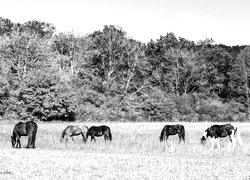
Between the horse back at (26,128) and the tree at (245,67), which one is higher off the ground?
the tree at (245,67)

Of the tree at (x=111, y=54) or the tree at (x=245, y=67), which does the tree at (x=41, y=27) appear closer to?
the tree at (x=111, y=54)

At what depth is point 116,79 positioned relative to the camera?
245 ft

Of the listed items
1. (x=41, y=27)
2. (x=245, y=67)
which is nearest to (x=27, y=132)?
(x=245, y=67)

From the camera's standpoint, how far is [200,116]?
2601 inches

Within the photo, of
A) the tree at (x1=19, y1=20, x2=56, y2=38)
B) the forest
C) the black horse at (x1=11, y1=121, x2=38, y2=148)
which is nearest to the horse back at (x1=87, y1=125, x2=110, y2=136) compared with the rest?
the black horse at (x1=11, y1=121, x2=38, y2=148)

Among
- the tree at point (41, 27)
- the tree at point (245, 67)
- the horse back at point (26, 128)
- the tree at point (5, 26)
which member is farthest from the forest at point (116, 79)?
the horse back at point (26, 128)

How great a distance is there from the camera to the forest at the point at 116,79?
2110 inches

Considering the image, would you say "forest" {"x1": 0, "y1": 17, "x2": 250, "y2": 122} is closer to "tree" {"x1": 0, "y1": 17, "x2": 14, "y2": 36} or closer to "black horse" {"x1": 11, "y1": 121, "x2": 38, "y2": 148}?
"tree" {"x1": 0, "y1": 17, "x2": 14, "y2": 36}

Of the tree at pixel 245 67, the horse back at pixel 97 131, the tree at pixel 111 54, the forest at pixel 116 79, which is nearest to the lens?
the horse back at pixel 97 131

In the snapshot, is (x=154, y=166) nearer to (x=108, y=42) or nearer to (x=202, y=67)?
(x=108, y=42)

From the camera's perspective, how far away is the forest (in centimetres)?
5359

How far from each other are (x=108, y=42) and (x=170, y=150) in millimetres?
53816

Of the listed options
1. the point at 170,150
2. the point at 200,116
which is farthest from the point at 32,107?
the point at 170,150

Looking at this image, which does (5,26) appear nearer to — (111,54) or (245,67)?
(111,54)
